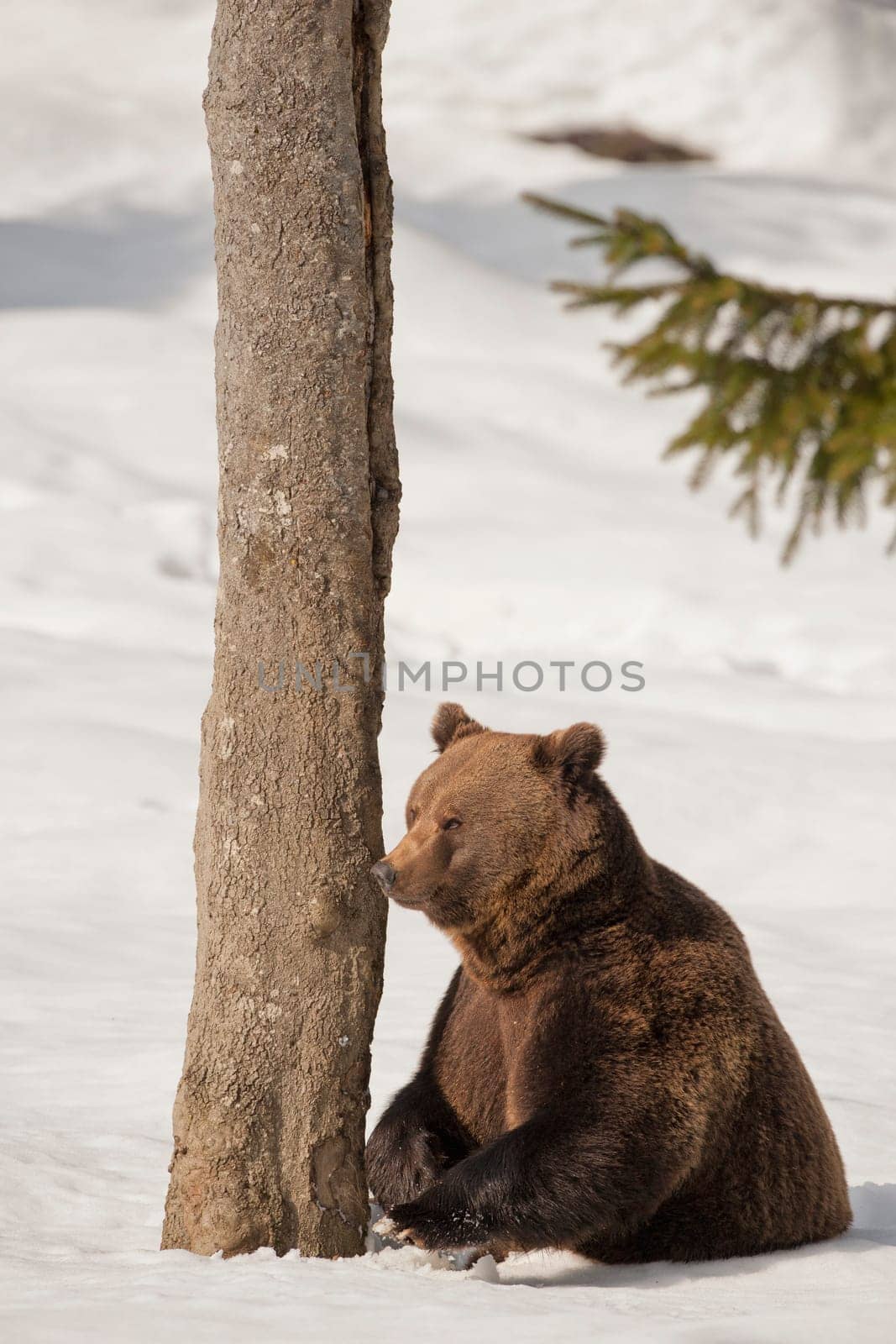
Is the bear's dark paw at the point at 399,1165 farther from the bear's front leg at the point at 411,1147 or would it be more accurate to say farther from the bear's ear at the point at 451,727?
the bear's ear at the point at 451,727

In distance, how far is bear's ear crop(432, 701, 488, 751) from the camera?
392 cm

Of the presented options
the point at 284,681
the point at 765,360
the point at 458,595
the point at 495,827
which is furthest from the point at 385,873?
the point at 458,595

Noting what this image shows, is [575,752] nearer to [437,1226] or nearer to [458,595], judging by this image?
[437,1226]

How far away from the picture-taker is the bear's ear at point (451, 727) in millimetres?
3918

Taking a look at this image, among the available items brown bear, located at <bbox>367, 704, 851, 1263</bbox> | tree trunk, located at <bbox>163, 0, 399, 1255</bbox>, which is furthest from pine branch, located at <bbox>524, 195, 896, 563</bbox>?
brown bear, located at <bbox>367, 704, 851, 1263</bbox>

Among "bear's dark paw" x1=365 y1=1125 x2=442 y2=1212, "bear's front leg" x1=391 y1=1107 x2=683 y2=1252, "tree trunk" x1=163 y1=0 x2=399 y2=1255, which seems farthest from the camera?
"bear's dark paw" x1=365 y1=1125 x2=442 y2=1212

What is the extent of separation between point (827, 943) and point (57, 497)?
841 centimetres

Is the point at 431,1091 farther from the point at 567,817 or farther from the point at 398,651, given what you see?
the point at 398,651

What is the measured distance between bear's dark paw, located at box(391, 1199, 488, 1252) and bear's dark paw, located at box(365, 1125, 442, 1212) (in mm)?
224

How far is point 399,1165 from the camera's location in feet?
12.1

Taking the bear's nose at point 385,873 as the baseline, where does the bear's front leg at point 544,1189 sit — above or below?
below

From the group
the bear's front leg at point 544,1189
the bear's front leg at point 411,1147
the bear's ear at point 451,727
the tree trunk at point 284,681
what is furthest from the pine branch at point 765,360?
the bear's front leg at point 411,1147

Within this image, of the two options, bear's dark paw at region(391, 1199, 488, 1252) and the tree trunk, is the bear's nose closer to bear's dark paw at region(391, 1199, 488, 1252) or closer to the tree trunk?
the tree trunk

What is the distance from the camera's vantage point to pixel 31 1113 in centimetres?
A: 486
